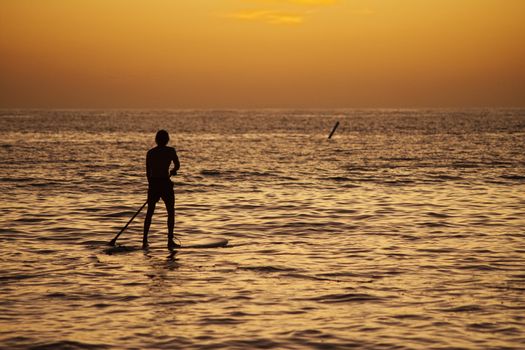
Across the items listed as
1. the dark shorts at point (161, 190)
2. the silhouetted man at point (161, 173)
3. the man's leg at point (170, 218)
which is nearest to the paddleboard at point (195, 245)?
the man's leg at point (170, 218)

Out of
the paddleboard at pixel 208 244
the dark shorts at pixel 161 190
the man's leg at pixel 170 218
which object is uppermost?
the dark shorts at pixel 161 190

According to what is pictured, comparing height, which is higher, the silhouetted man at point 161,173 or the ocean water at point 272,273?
the silhouetted man at point 161,173

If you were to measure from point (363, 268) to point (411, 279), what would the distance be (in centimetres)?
115

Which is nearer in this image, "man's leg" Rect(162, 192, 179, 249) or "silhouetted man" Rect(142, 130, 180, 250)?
"silhouetted man" Rect(142, 130, 180, 250)

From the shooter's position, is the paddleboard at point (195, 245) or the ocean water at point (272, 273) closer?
the ocean water at point (272, 273)

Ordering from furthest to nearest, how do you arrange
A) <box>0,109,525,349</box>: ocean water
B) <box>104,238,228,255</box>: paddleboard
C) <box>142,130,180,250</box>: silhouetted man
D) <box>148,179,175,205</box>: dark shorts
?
1. <box>148,179,175,205</box>: dark shorts
2. <box>142,130,180,250</box>: silhouetted man
3. <box>104,238,228,255</box>: paddleboard
4. <box>0,109,525,349</box>: ocean water

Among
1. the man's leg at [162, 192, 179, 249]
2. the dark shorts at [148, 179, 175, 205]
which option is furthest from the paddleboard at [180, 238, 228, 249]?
the dark shorts at [148, 179, 175, 205]

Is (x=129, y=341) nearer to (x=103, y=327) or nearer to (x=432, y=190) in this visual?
(x=103, y=327)

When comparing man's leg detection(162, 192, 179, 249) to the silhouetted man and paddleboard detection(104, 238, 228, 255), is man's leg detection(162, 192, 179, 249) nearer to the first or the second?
the silhouetted man

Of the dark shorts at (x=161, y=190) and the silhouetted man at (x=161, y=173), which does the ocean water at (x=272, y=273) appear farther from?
the dark shorts at (x=161, y=190)

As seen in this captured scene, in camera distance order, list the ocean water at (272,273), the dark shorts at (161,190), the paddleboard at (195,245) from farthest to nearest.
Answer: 1. the dark shorts at (161,190)
2. the paddleboard at (195,245)
3. the ocean water at (272,273)

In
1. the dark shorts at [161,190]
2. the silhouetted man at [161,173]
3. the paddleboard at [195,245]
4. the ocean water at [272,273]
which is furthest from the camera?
the dark shorts at [161,190]

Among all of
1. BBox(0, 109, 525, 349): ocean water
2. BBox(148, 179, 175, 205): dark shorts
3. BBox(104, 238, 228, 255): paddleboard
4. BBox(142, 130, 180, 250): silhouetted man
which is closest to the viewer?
BBox(0, 109, 525, 349): ocean water

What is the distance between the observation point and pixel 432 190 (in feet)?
92.2
